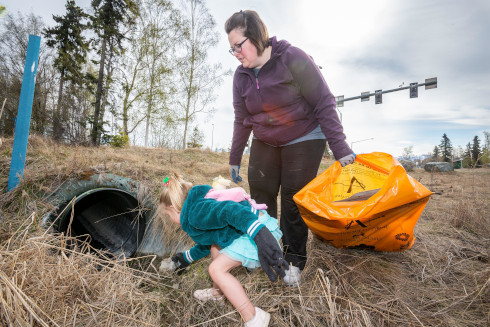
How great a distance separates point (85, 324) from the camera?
1.24 metres

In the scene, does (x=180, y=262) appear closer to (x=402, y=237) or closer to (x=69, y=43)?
(x=402, y=237)

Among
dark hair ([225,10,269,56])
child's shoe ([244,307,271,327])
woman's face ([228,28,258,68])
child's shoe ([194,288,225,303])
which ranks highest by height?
dark hair ([225,10,269,56])

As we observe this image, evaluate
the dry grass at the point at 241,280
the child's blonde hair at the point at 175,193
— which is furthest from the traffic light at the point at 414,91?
the child's blonde hair at the point at 175,193

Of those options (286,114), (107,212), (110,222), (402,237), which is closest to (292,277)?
(402,237)

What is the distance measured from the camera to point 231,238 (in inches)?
58.4

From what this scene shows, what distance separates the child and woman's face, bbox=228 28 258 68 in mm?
990

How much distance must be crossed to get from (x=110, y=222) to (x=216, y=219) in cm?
238

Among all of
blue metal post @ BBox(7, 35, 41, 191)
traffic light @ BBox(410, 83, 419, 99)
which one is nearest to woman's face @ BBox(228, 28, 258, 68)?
blue metal post @ BBox(7, 35, 41, 191)

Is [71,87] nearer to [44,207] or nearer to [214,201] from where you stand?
[44,207]

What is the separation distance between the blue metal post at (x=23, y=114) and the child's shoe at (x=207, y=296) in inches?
88.5

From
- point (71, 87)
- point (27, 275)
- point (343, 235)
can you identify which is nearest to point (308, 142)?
point (343, 235)

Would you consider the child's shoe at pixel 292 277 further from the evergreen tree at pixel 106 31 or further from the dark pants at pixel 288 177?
the evergreen tree at pixel 106 31

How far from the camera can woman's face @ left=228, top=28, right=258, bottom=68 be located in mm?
1649

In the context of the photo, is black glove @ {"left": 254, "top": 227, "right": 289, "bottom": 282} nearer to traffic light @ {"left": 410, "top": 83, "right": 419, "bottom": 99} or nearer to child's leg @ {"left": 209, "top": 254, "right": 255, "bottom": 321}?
child's leg @ {"left": 209, "top": 254, "right": 255, "bottom": 321}
